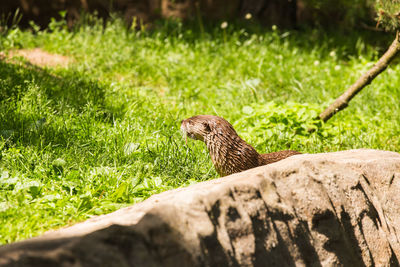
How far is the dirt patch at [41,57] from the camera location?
5.70 meters

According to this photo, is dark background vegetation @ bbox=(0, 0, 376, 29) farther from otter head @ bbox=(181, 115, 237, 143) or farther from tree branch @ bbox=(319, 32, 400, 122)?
otter head @ bbox=(181, 115, 237, 143)

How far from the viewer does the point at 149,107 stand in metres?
4.91

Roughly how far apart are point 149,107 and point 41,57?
1.87 meters

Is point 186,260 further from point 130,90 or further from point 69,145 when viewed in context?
point 130,90

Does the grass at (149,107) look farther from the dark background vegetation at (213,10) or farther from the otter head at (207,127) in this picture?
the dark background vegetation at (213,10)

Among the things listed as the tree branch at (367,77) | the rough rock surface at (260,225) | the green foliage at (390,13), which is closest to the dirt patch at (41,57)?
the tree branch at (367,77)

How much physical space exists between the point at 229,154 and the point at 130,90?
2.30 m

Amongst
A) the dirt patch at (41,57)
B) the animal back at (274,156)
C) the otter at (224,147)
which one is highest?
the dirt patch at (41,57)

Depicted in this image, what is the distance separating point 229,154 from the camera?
3.32 meters

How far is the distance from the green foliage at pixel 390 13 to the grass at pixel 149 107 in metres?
1.02

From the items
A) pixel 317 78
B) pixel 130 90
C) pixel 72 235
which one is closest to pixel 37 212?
pixel 72 235

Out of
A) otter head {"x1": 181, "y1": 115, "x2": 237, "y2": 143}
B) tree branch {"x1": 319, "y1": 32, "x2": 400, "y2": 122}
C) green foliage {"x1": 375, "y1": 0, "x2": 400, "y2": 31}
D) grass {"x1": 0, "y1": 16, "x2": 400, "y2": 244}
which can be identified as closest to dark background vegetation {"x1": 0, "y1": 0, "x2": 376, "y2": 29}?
grass {"x1": 0, "y1": 16, "x2": 400, "y2": 244}

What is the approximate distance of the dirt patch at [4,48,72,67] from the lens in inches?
224

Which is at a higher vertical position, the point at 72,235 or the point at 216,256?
the point at 72,235
